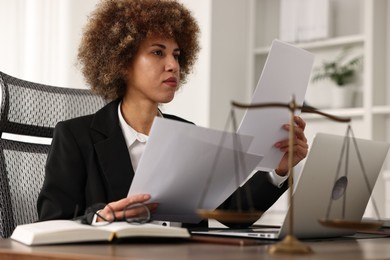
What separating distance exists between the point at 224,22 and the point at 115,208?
3.02m

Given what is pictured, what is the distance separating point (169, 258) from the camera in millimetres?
1043

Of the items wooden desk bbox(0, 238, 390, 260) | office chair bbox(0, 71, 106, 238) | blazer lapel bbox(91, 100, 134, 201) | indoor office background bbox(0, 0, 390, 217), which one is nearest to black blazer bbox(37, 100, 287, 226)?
blazer lapel bbox(91, 100, 134, 201)

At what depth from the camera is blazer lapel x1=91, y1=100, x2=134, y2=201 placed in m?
1.91

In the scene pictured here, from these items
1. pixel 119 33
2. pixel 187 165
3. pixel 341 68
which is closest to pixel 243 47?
pixel 341 68

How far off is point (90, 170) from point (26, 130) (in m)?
0.37

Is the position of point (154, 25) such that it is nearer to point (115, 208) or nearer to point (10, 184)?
point (10, 184)

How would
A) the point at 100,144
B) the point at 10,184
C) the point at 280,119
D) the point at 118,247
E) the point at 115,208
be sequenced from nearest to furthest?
1. the point at 118,247
2. the point at 115,208
3. the point at 280,119
4. the point at 100,144
5. the point at 10,184

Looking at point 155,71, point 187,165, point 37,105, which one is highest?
point 155,71

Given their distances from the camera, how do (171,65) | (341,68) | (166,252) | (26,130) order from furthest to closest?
(341,68)
(26,130)
(171,65)
(166,252)

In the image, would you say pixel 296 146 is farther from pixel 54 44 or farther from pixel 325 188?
pixel 54 44

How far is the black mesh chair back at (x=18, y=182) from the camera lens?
6.61 ft

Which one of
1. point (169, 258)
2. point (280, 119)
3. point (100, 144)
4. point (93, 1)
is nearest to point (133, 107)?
point (100, 144)

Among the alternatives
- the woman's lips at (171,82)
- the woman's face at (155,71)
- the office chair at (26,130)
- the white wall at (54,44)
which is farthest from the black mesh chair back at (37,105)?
the white wall at (54,44)

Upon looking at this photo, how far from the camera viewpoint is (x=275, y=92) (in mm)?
1691
